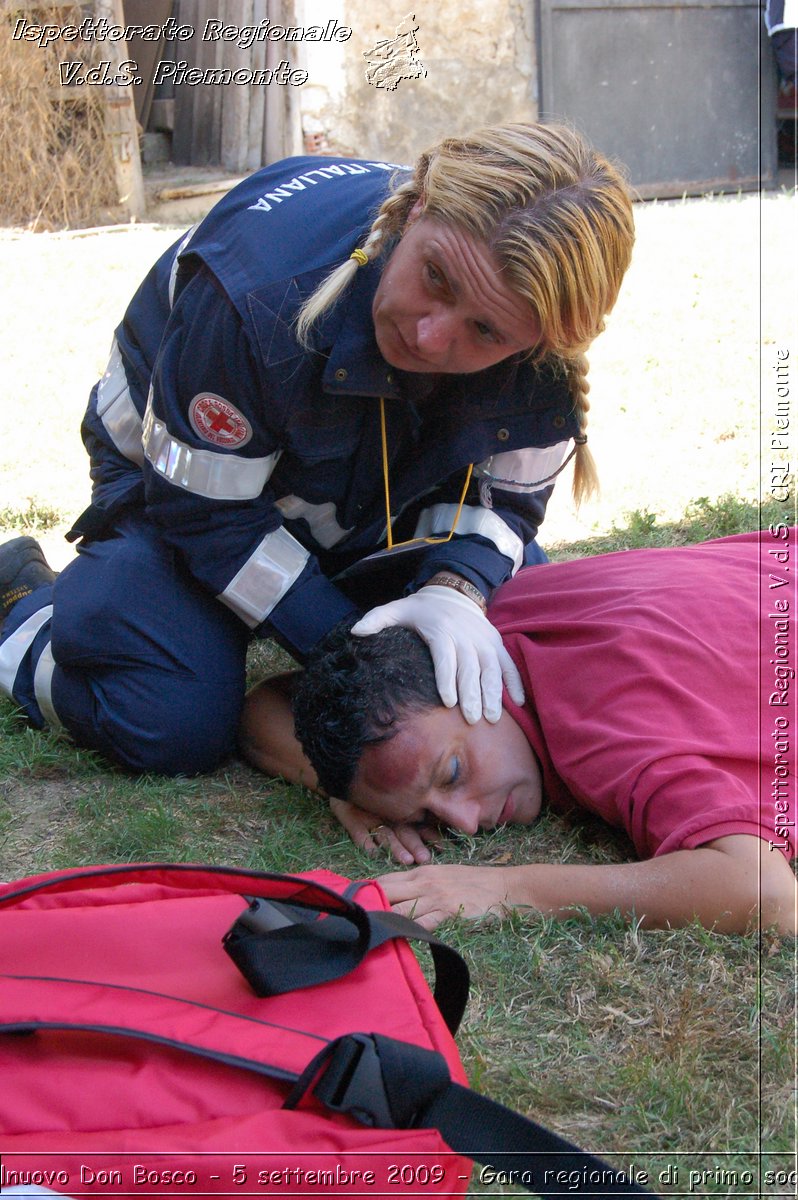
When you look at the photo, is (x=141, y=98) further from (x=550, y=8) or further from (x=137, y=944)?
(x=137, y=944)

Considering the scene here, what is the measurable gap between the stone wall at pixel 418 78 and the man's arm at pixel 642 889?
20.1 ft

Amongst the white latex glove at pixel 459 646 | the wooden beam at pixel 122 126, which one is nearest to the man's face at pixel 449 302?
the white latex glove at pixel 459 646

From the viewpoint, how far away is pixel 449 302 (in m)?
1.87

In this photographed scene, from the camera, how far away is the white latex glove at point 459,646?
194 centimetres

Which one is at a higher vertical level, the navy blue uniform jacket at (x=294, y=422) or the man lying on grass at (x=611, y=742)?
the navy blue uniform jacket at (x=294, y=422)

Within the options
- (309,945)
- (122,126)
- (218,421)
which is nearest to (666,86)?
(122,126)

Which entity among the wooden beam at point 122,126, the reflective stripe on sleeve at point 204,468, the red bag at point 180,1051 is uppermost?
the wooden beam at point 122,126

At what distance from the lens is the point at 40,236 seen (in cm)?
649

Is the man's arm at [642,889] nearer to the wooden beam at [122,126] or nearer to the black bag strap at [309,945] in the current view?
the black bag strap at [309,945]

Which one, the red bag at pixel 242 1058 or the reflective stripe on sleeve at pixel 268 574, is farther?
the reflective stripe on sleeve at pixel 268 574

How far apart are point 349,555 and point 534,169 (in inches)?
36.0

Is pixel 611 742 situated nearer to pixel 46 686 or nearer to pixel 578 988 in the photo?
pixel 578 988

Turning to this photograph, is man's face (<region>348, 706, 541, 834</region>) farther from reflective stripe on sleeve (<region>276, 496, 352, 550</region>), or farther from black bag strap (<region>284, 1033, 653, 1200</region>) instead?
black bag strap (<region>284, 1033, 653, 1200</region>)

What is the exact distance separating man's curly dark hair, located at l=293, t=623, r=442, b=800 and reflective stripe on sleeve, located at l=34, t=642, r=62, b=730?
2.18 feet
